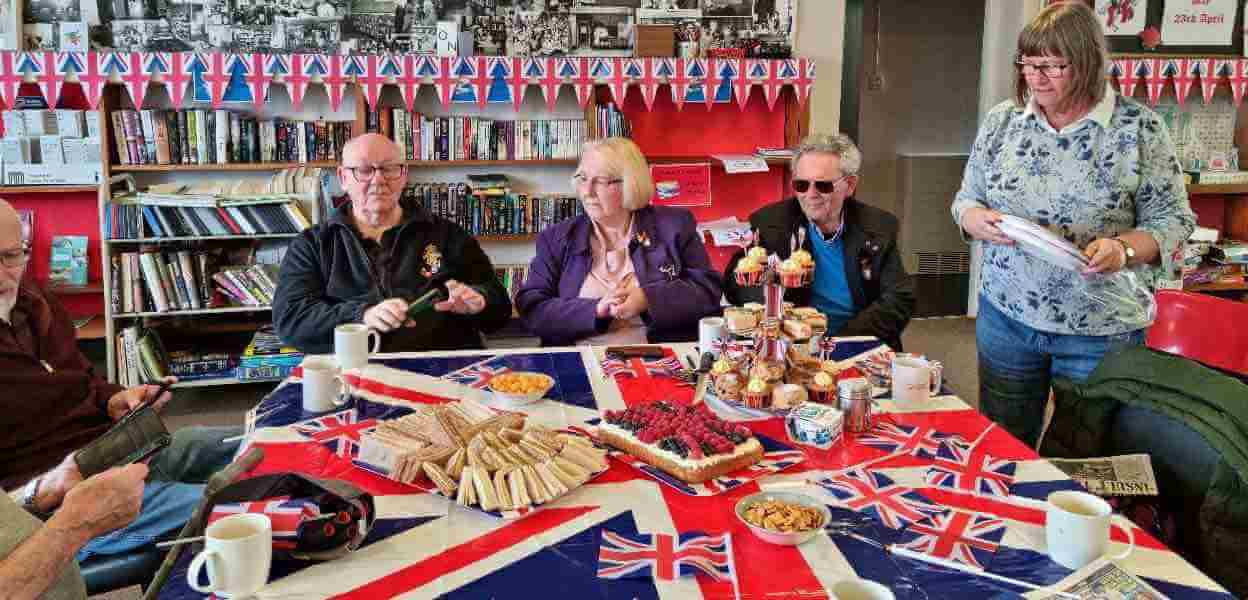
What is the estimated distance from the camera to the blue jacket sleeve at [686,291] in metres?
2.90

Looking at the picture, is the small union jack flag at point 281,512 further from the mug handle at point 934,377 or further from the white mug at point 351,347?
the mug handle at point 934,377

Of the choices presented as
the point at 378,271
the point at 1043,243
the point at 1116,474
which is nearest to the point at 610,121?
the point at 378,271

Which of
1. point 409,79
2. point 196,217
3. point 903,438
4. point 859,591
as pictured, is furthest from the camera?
point 409,79

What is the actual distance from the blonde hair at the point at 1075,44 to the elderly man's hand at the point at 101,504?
6.85 ft

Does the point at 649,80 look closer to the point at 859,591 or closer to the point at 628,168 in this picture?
the point at 628,168

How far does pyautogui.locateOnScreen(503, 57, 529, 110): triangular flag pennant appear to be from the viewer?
4586mm

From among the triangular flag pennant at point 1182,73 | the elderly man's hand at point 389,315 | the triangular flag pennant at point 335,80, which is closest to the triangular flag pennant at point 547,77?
the triangular flag pennant at point 335,80

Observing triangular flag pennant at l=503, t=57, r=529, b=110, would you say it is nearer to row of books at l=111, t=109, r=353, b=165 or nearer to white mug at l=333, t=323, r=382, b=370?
row of books at l=111, t=109, r=353, b=165

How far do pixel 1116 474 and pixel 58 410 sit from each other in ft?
7.32

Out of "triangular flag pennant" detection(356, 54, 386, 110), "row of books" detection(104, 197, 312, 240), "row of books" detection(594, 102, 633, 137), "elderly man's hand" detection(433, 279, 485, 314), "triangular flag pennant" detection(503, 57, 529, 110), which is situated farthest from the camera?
"row of books" detection(594, 102, 633, 137)

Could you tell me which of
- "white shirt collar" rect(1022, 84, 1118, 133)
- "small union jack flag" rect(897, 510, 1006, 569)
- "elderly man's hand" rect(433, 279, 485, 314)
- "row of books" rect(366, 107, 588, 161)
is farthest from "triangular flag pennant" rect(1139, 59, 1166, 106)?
"small union jack flag" rect(897, 510, 1006, 569)

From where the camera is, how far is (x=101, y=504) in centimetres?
147

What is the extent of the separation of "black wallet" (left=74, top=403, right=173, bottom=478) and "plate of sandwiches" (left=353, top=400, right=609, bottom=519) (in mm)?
374

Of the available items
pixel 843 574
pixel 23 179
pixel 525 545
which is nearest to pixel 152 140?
pixel 23 179
